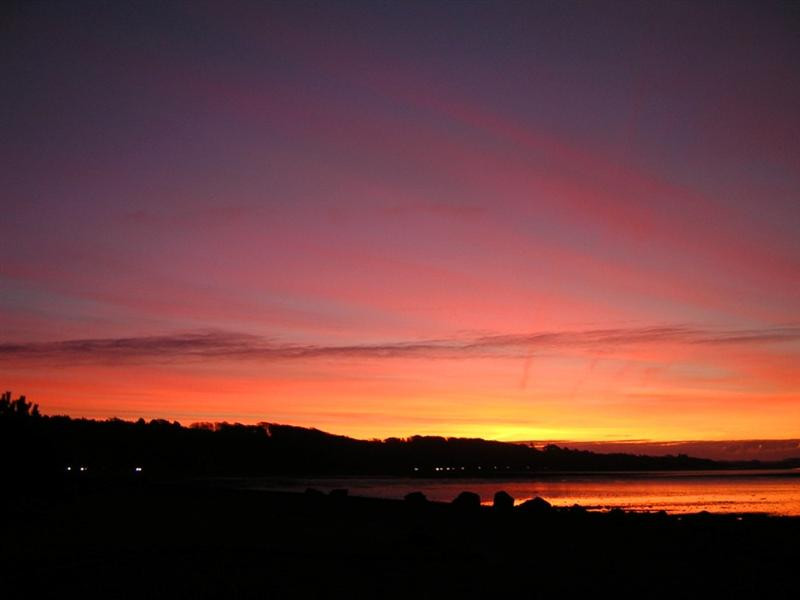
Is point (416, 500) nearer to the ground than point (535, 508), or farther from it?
farther from it

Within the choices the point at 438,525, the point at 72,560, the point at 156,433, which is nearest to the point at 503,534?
the point at 438,525

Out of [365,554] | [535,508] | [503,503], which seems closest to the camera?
[365,554]

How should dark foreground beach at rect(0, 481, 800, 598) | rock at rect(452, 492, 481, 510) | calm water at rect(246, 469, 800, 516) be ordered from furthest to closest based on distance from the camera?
calm water at rect(246, 469, 800, 516)
rock at rect(452, 492, 481, 510)
dark foreground beach at rect(0, 481, 800, 598)

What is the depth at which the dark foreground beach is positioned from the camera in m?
13.7

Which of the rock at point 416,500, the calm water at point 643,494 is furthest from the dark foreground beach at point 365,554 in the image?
the calm water at point 643,494

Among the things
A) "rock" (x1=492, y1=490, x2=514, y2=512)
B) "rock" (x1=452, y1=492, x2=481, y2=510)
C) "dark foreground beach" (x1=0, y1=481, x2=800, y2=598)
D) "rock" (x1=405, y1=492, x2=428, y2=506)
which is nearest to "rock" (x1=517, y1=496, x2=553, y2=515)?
"rock" (x1=492, y1=490, x2=514, y2=512)

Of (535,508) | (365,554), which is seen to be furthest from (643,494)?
(365,554)

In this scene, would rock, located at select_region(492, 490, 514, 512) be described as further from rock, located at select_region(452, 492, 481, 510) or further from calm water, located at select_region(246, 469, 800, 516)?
calm water, located at select_region(246, 469, 800, 516)

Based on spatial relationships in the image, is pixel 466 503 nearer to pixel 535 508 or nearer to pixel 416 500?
pixel 416 500

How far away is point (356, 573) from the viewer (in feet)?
49.3

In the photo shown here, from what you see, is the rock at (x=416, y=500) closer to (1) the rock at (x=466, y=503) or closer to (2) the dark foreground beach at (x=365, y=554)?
(1) the rock at (x=466, y=503)

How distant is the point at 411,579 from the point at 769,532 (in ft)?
59.2

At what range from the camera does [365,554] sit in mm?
17547

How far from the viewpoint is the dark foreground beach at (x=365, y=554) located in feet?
44.9
